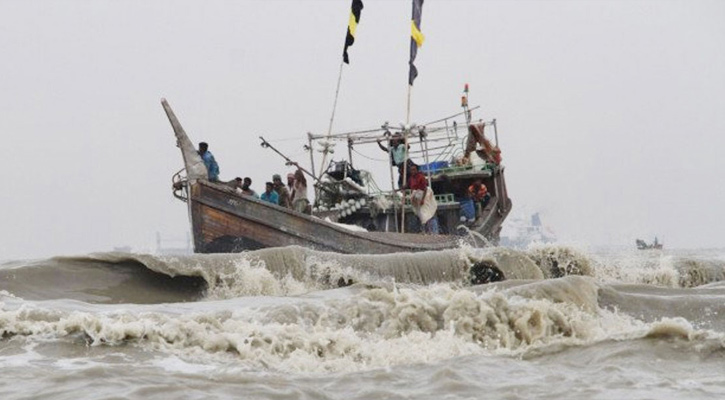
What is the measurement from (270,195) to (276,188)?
218 mm

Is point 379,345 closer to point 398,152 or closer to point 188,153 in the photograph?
point 188,153

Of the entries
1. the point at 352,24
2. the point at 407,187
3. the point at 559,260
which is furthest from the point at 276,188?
the point at 559,260

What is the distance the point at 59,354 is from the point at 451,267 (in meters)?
7.96

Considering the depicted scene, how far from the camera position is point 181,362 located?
219 inches

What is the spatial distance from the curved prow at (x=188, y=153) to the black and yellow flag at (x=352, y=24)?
5179 mm

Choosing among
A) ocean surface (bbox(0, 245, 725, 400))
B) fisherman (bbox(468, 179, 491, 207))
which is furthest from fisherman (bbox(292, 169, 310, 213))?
ocean surface (bbox(0, 245, 725, 400))

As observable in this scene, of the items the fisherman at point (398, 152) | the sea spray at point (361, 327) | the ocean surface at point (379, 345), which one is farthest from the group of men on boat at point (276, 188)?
the sea spray at point (361, 327)

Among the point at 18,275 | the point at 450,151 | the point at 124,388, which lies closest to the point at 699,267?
the point at 450,151

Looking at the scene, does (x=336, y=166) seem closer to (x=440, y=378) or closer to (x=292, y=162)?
(x=292, y=162)

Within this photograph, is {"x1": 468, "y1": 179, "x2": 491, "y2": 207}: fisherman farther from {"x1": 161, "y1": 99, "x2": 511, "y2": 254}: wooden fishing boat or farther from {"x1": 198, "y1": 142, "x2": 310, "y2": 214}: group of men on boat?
{"x1": 198, "y1": 142, "x2": 310, "y2": 214}: group of men on boat

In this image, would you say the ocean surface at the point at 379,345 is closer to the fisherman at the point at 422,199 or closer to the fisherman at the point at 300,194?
the fisherman at the point at 300,194

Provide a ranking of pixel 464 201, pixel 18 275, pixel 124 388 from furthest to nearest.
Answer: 1. pixel 464 201
2. pixel 18 275
3. pixel 124 388

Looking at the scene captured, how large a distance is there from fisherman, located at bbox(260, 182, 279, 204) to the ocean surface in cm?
826

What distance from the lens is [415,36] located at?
1898 centimetres
